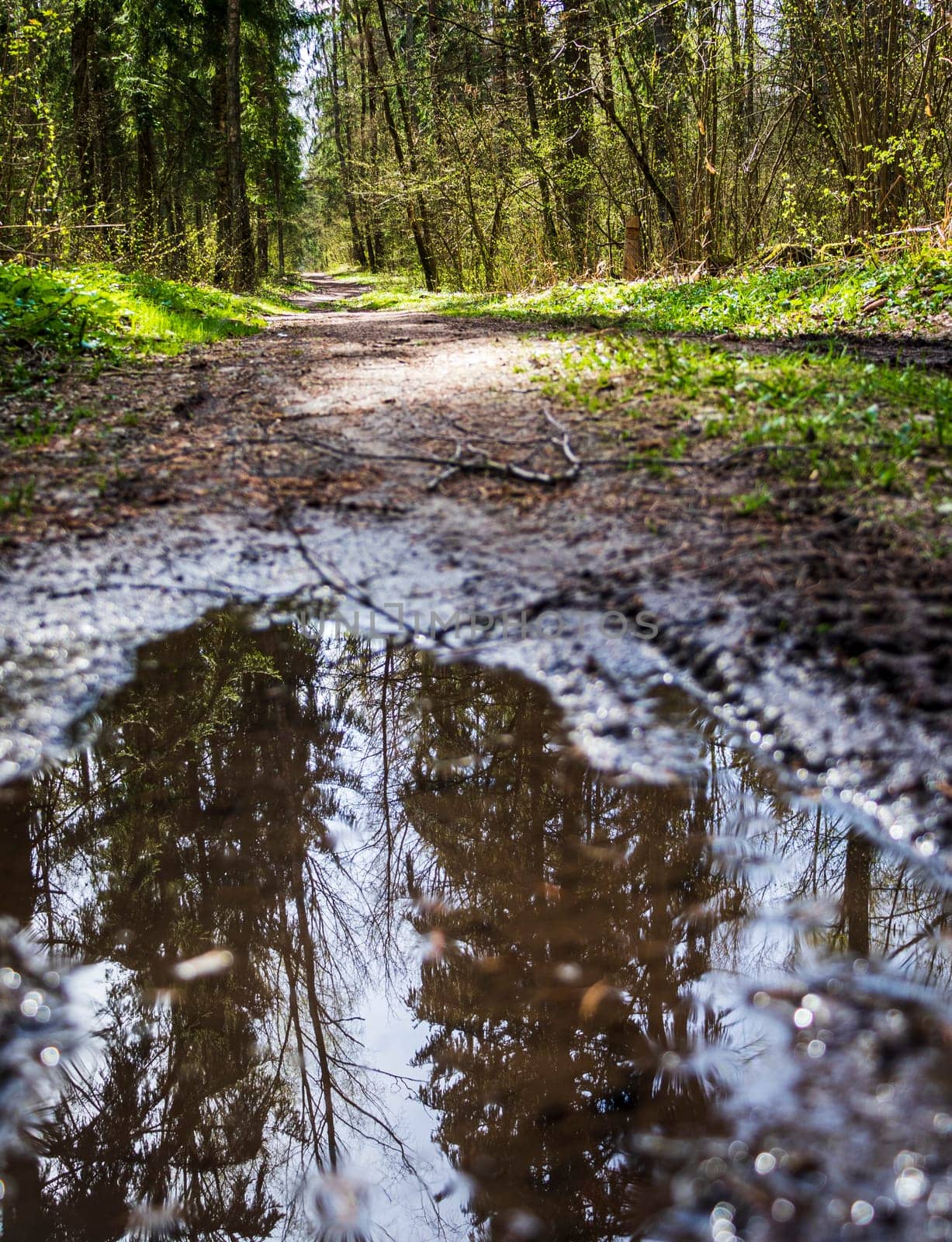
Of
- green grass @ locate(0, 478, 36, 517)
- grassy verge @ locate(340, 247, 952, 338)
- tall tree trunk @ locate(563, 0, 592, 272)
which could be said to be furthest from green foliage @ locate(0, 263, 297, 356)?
tall tree trunk @ locate(563, 0, 592, 272)

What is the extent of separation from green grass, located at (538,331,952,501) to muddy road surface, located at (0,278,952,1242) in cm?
41

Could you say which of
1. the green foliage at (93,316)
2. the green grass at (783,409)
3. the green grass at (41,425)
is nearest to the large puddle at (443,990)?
the green grass at (783,409)

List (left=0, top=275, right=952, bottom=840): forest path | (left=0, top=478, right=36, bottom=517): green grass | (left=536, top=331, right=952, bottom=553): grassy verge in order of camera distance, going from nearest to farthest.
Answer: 1. (left=0, top=275, right=952, bottom=840): forest path
2. (left=536, top=331, right=952, bottom=553): grassy verge
3. (left=0, top=478, right=36, bottom=517): green grass

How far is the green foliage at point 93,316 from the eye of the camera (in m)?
6.64

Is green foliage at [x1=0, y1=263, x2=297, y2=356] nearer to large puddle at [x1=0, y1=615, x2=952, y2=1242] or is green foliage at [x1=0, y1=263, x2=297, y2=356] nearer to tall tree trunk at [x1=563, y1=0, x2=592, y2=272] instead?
large puddle at [x1=0, y1=615, x2=952, y2=1242]

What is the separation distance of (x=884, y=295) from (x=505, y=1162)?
8.13m

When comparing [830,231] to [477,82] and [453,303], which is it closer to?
[453,303]

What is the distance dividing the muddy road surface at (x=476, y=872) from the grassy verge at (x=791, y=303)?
462 cm

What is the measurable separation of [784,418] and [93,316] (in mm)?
5818

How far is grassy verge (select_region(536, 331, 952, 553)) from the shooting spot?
3.50 metres

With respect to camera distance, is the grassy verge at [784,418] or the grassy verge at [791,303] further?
the grassy verge at [791,303]

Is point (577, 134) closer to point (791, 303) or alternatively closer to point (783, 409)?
point (791, 303)

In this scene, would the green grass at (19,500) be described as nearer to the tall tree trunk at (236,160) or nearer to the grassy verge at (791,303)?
the grassy verge at (791,303)

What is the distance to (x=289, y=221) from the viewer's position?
39.4m
